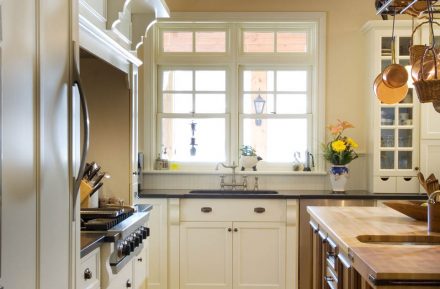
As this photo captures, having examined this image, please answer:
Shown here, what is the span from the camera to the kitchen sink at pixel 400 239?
2.03m

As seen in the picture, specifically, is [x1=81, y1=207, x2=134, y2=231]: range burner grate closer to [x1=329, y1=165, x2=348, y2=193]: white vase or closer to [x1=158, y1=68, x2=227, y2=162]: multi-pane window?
[x1=158, y1=68, x2=227, y2=162]: multi-pane window

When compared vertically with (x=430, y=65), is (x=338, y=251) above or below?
below

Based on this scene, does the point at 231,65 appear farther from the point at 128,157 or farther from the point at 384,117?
the point at 128,157

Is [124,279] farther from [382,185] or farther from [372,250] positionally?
[382,185]

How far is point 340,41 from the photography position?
4211 mm

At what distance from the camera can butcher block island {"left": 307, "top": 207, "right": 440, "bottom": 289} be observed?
147 centimetres

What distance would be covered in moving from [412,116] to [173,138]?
2212mm

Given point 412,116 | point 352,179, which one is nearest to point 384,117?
point 412,116

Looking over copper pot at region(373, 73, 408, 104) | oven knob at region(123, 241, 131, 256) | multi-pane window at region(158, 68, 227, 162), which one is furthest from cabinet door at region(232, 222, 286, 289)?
oven knob at region(123, 241, 131, 256)

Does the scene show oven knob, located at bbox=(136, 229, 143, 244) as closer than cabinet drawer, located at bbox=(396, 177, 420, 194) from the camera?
Yes

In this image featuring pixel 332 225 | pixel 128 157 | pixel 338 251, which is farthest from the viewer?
pixel 128 157

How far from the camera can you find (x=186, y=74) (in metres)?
4.36

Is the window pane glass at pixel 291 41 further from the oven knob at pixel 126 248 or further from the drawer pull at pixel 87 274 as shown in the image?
the drawer pull at pixel 87 274

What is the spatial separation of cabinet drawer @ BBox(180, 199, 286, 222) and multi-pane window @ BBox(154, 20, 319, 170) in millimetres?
721
